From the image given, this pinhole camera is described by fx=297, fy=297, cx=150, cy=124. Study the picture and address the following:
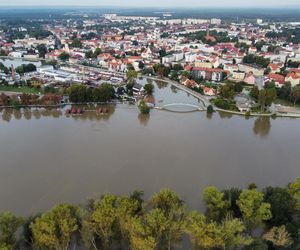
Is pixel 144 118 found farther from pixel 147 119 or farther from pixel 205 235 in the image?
pixel 205 235

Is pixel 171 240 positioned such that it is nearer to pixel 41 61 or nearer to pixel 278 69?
pixel 278 69

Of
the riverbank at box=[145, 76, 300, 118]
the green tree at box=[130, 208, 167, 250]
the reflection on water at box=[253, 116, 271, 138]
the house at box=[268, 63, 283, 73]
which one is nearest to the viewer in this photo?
the green tree at box=[130, 208, 167, 250]

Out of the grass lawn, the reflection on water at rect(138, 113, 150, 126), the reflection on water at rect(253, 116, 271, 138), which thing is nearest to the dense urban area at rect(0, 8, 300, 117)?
the grass lawn

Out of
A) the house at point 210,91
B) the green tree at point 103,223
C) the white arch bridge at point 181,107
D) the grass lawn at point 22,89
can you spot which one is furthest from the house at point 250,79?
the green tree at point 103,223

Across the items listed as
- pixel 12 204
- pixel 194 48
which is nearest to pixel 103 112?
pixel 12 204

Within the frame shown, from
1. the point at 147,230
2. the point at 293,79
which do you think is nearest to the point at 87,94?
the point at 147,230

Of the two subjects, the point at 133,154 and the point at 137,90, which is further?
the point at 137,90

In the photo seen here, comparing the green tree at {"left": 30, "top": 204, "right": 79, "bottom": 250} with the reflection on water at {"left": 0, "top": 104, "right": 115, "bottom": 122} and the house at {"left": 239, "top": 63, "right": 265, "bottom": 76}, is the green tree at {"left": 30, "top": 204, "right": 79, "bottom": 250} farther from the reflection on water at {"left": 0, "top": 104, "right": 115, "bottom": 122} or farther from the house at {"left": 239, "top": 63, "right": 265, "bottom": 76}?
the house at {"left": 239, "top": 63, "right": 265, "bottom": 76}
